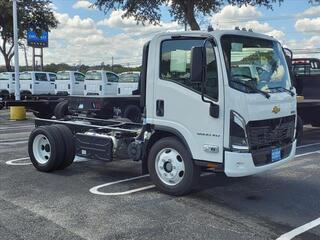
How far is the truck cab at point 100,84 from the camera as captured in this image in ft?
87.4

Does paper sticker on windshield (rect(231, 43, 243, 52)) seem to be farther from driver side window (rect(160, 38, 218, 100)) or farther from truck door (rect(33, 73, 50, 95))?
truck door (rect(33, 73, 50, 95))

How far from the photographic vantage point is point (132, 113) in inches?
625

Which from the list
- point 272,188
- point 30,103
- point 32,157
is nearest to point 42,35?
point 30,103

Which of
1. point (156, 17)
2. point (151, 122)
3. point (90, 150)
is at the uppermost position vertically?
point (156, 17)

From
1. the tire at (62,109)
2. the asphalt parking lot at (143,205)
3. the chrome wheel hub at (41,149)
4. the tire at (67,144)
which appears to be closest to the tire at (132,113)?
the tire at (62,109)

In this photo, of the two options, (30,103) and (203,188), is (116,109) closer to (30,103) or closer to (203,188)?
(30,103)

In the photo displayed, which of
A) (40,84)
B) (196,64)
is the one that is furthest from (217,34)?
(40,84)

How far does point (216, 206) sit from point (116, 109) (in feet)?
30.0

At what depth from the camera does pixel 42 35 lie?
122ft

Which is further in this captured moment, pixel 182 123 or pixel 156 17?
pixel 156 17

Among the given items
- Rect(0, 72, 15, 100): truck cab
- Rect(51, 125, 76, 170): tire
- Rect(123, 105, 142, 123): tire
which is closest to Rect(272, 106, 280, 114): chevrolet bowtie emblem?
Rect(51, 125, 76, 170): tire

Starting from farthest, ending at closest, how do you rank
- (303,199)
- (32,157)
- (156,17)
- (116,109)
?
(156,17)
(116,109)
(32,157)
(303,199)

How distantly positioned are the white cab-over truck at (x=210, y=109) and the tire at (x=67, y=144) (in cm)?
129

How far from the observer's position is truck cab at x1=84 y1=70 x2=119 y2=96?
1048 inches
